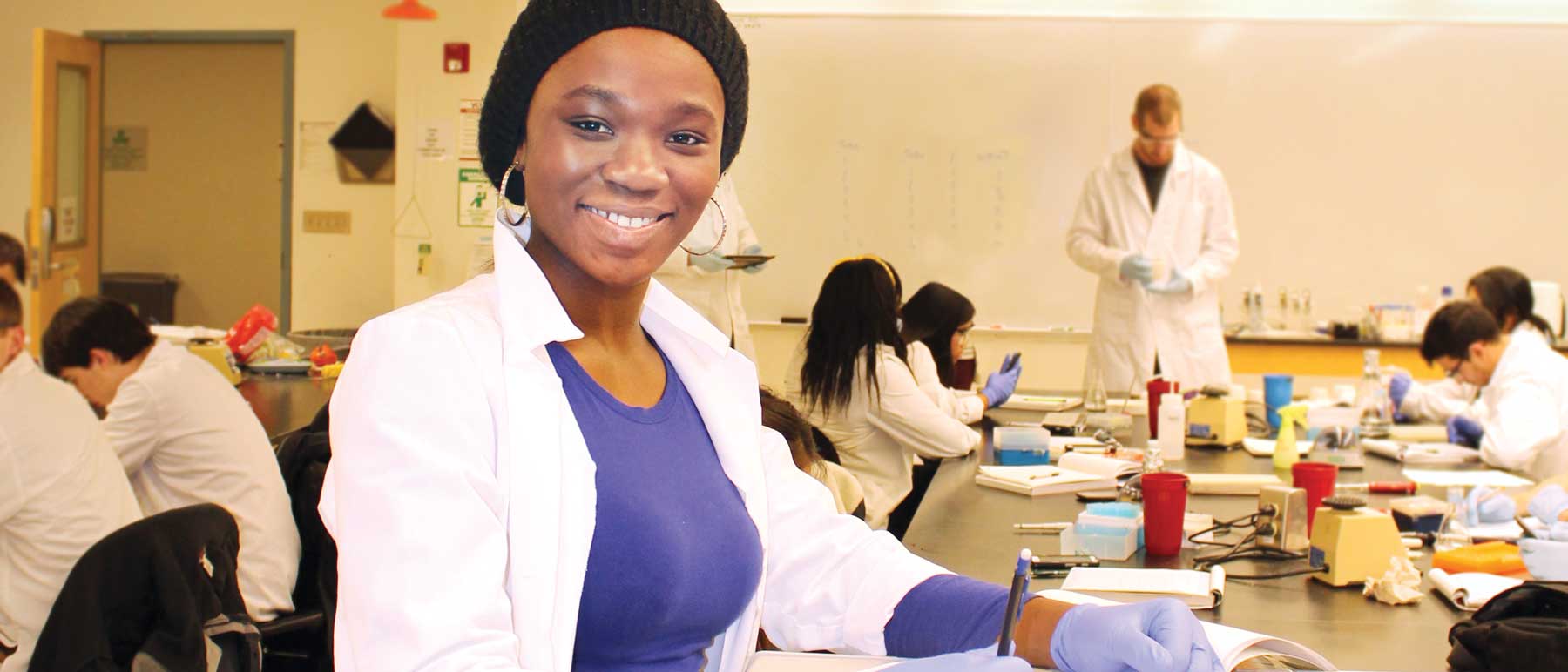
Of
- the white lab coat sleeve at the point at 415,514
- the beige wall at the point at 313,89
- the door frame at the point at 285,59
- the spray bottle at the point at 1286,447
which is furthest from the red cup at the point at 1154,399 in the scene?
the door frame at the point at 285,59

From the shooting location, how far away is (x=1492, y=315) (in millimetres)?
4348

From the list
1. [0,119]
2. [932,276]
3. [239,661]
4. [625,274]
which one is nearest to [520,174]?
[625,274]

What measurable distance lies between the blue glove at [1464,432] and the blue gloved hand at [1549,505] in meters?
1.24

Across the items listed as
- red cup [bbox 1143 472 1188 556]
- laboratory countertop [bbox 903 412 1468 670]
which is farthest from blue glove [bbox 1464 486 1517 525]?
red cup [bbox 1143 472 1188 556]

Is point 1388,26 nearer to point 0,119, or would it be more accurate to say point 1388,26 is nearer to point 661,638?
point 661,638

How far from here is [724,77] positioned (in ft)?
3.57

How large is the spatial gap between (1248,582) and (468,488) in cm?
146

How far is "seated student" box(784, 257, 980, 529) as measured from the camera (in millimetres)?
3436

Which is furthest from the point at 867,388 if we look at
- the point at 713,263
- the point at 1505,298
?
the point at 1505,298

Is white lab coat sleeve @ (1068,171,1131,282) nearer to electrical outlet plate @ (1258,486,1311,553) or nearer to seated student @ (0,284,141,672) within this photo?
electrical outlet plate @ (1258,486,1311,553)

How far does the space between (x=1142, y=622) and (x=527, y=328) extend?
1.64 feet

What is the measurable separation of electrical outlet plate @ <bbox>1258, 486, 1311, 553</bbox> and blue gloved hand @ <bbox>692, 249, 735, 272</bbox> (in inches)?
69.6

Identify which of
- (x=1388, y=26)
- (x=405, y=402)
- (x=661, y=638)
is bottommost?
(x=661, y=638)

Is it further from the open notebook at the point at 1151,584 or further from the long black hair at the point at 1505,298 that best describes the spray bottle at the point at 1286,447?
the long black hair at the point at 1505,298
